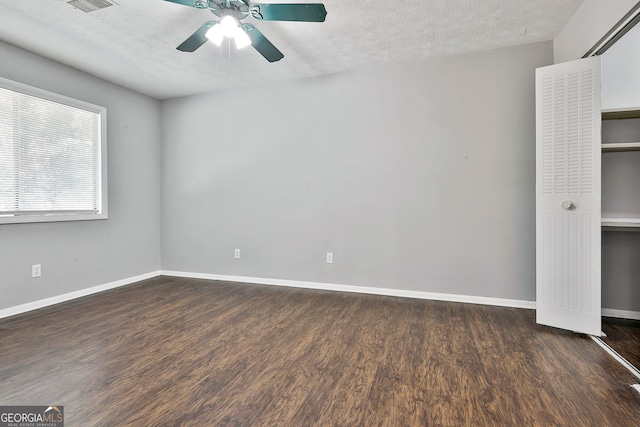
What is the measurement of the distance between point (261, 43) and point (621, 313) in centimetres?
394

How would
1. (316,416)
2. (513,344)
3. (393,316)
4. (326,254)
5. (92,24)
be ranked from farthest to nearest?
1. (326,254)
2. (393,316)
3. (92,24)
4. (513,344)
5. (316,416)

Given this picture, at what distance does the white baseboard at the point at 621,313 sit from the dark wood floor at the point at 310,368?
2.04ft

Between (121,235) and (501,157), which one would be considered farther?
(121,235)

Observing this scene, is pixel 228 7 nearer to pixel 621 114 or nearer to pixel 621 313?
pixel 621 114

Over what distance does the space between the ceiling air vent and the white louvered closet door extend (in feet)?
11.7

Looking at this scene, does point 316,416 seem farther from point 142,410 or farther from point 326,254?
point 326,254

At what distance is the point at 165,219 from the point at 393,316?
3.64 metres

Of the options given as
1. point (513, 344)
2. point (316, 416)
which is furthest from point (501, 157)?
point (316, 416)

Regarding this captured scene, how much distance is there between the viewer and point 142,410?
1.54 metres

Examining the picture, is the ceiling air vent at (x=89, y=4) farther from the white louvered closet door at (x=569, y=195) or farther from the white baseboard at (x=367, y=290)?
the white louvered closet door at (x=569, y=195)

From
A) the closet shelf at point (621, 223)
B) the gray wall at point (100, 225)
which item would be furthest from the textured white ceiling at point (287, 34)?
the closet shelf at point (621, 223)

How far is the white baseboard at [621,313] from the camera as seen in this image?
2.68 metres

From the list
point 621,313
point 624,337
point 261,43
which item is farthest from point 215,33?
point 621,313

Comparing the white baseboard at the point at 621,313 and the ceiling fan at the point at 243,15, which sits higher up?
the ceiling fan at the point at 243,15
